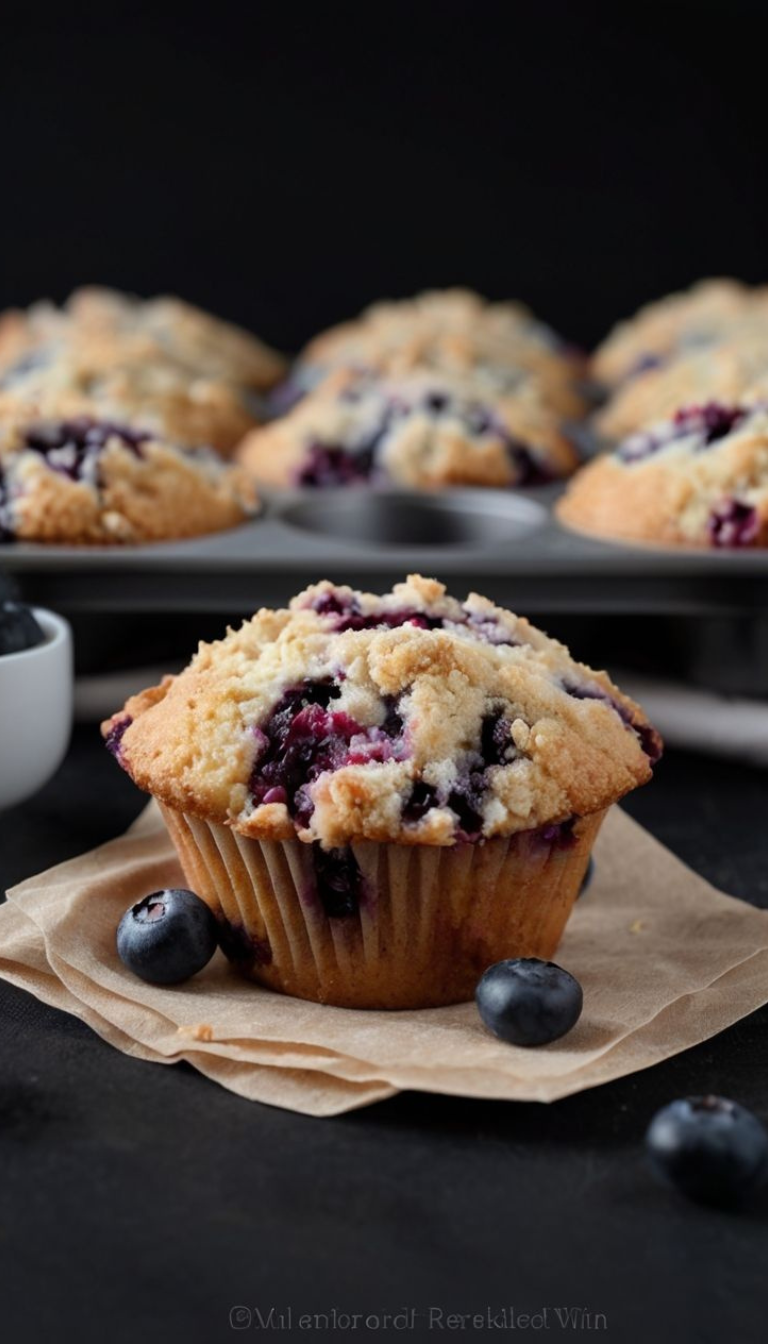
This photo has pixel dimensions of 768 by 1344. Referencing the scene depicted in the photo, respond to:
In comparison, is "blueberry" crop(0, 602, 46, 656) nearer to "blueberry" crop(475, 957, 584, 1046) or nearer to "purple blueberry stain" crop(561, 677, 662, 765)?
"purple blueberry stain" crop(561, 677, 662, 765)

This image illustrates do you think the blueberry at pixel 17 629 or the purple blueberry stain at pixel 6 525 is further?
the purple blueberry stain at pixel 6 525

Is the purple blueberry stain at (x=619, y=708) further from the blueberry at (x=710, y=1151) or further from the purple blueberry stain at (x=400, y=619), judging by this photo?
the blueberry at (x=710, y=1151)

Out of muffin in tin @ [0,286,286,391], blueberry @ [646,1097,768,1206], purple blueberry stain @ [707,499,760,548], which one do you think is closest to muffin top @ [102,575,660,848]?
blueberry @ [646,1097,768,1206]

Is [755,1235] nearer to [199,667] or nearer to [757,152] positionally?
[199,667]

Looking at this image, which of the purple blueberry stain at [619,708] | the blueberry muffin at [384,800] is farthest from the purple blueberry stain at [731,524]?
the blueberry muffin at [384,800]

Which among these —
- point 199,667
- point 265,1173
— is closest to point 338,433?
point 199,667
